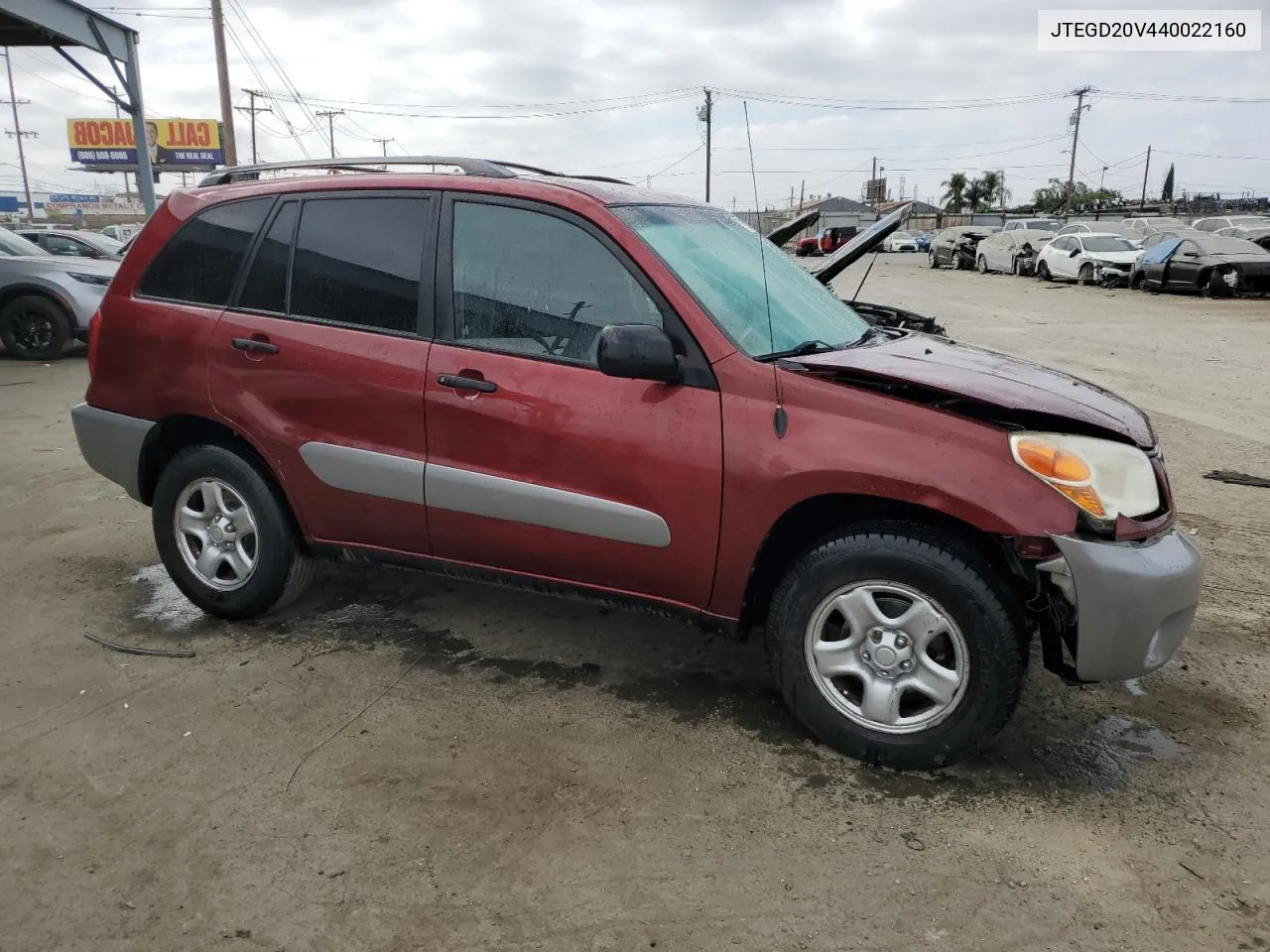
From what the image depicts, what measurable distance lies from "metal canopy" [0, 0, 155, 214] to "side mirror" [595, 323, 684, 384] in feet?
42.7

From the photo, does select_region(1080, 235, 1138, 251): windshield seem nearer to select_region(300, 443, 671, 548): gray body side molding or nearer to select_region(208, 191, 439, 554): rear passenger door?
select_region(208, 191, 439, 554): rear passenger door

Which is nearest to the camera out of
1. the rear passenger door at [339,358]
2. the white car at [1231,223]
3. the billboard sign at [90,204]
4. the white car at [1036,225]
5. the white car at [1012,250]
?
the rear passenger door at [339,358]

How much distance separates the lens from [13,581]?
4418mm

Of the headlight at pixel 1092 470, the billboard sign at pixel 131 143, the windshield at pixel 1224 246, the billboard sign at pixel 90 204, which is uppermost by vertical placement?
the billboard sign at pixel 131 143

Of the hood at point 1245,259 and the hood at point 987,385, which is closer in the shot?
the hood at point 987,385

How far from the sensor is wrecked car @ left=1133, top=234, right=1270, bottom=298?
18297 mm

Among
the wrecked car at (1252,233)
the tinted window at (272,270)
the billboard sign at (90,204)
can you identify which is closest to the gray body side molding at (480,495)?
the tinted window at (272,270)

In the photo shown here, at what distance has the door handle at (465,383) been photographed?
3119mm

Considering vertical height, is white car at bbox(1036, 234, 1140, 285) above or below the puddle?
above

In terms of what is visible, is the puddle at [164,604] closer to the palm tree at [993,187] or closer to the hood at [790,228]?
the hood at [790,228]

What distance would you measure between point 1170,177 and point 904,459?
86.5 meters

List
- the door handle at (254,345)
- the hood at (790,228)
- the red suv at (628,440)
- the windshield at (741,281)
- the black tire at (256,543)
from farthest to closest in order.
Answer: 1. the hood at (790,228)
2. the black tire at (256,543)
3. the door handle at (254,345)
4. the windshield at (741,281)
5. the red suv at (628,440)

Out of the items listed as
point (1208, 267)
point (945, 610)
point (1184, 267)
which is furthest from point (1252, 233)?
point (945, 610)

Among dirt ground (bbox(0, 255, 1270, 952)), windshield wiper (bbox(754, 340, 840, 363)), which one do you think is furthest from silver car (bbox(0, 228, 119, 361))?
windshield wiper (bbox(754, 340, 840, 363))
